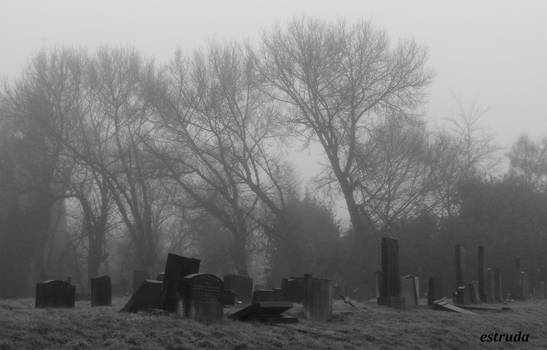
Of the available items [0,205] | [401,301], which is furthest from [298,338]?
[0,205]

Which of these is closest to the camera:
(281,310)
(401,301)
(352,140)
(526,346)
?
(281,310)

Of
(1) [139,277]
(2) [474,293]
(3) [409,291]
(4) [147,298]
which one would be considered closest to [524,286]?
(2) [474,293]

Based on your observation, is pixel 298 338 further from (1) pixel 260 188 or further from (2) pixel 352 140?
(1) pixel 260 188

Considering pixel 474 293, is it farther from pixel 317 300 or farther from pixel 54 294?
pixel 54 294

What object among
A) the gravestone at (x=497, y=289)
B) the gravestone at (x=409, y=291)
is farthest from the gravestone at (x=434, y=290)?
the gravestone at (x=497, y=289)

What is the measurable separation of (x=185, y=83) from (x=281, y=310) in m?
27.4

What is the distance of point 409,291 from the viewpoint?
787 inches

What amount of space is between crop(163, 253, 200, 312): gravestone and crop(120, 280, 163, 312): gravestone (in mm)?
278

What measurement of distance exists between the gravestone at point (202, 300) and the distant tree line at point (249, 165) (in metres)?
22.8

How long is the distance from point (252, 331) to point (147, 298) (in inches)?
97.3

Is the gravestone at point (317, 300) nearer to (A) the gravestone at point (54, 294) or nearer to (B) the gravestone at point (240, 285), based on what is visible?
(B) the gravestone at point (240, 285)

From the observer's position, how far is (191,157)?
39.4 m

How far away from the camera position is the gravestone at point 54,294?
15.2 meters

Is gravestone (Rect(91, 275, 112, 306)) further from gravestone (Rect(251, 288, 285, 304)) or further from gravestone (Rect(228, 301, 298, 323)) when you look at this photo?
gravestone (Rect(228, 301, 298, 323))
